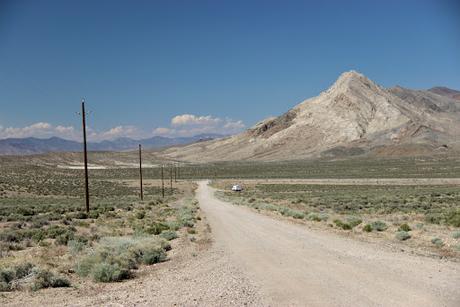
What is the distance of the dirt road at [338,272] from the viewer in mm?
9609

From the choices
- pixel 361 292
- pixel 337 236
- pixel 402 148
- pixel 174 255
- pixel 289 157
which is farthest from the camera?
pixel 289 157

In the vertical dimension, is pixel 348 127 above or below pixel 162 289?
Answer: above

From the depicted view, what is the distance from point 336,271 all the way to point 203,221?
16313 millimetres

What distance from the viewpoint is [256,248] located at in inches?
646

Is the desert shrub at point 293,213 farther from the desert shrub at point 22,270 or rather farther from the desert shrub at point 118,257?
the desert shrub at point 22,270

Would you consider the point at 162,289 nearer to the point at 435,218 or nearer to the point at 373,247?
the point at 373,247

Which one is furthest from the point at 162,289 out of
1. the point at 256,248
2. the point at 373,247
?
the point at 373,247

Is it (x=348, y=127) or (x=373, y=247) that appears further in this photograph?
(x=348, y=127)

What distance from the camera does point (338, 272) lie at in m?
12.1

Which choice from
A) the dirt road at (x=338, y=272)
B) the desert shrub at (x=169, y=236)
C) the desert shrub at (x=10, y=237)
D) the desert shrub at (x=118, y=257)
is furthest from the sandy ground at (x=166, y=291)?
the desert shrub at (x=10, y=237)

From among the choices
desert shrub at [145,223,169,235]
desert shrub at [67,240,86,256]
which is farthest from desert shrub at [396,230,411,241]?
desert shrub at [67,240,86,256]

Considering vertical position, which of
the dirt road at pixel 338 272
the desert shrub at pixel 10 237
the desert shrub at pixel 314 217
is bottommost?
the desert shrub at pixel 314 217

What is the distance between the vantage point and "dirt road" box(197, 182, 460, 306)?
31.5 ft

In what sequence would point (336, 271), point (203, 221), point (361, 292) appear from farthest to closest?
point (203, 221), point (336, 271), point (361, 292)
